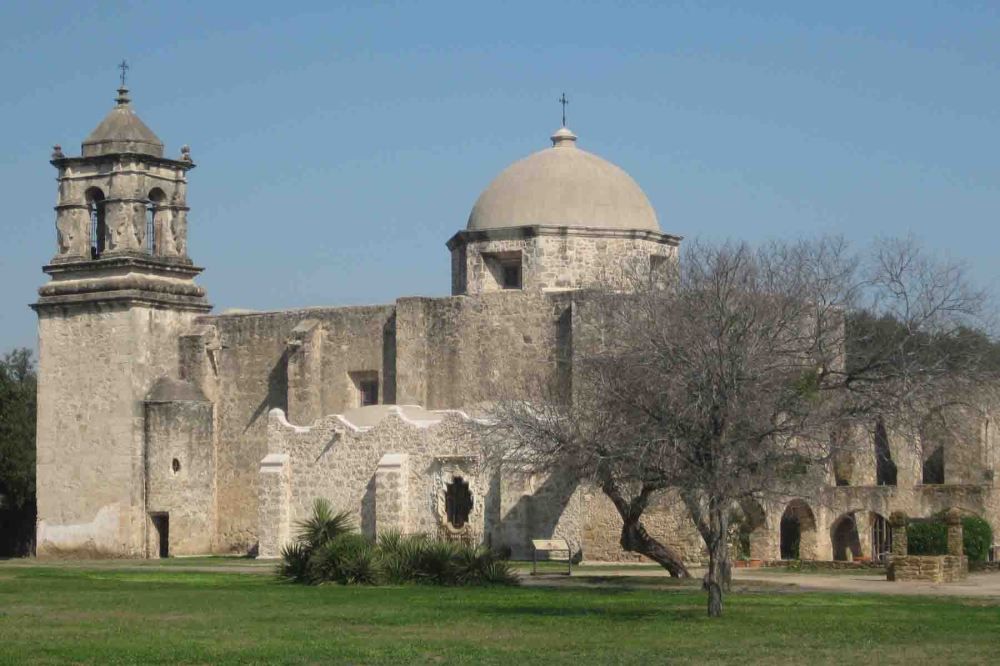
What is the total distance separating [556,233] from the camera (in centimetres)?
4144

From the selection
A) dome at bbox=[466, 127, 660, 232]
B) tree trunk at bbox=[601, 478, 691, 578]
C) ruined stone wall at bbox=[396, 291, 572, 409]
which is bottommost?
tree trunk at bbox=[601, 478, 691, 578]

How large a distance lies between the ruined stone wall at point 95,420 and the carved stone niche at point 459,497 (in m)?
8.01

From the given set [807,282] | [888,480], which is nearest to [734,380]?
[807,282]

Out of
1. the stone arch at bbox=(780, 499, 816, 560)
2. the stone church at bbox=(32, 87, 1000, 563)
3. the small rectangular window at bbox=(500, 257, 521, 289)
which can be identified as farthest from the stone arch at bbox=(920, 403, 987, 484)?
the small rectangular window at bbox=(500, 257, 521, 289)

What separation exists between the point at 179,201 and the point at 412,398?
8272 mm

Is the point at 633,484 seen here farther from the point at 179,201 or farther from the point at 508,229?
the point at 179,201

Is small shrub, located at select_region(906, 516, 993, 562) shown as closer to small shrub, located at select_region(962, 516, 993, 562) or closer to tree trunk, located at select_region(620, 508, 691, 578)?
small shrub, located at select_region(962, 516, 993, 562)

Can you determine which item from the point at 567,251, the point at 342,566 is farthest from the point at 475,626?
the point at 567,251

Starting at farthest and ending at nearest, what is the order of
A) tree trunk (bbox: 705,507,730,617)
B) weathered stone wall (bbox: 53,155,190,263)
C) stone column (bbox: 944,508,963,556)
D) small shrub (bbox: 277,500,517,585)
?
weathered stone wall (bbox: 53,155,190,263), stone column (bbox: 944,508,963,556), small shrub (bbox: 277,500,517,585), tree trunk (bbox: 705,507,730,617)

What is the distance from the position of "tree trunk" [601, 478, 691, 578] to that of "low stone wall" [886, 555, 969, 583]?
3.45 metres

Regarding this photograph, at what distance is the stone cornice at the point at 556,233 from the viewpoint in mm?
41438

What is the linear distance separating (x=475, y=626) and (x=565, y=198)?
69.1 feet

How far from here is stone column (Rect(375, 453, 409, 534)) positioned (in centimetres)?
3850

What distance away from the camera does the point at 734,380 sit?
23.2 meters
